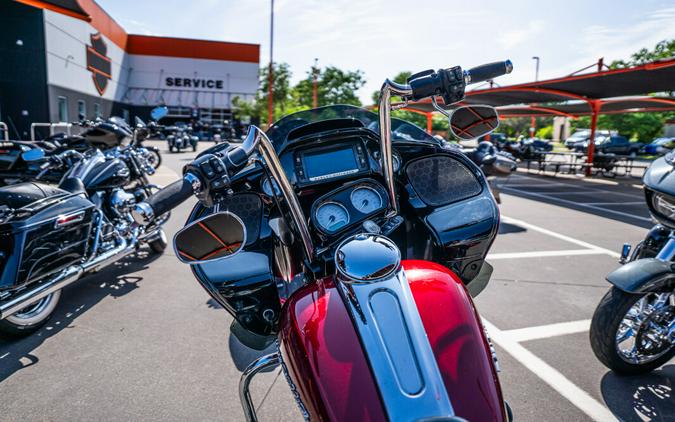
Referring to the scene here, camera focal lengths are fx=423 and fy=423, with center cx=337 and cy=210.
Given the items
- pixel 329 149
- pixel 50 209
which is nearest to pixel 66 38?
pixel 50 209

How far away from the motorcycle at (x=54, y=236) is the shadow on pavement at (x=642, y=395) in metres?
2.68

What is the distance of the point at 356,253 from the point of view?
3.84 feet

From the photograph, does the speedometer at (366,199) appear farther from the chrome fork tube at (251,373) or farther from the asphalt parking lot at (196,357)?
the asphalt parking lot at (196,357)

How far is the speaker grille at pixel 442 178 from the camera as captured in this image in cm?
197

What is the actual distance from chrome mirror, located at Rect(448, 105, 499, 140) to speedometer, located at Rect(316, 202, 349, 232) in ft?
2.45

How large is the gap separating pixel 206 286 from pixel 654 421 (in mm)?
2364

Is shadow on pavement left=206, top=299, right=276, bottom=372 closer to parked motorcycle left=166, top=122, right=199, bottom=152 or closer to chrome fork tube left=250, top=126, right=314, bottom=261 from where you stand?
chrome fork tube left=250, top=126, right=314, bottom=261

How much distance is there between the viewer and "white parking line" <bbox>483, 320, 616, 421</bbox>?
2282 mm

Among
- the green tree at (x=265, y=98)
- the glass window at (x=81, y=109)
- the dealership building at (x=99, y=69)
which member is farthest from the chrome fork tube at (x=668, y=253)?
the green tree at (x=265, y=98)

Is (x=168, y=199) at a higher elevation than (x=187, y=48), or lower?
lower

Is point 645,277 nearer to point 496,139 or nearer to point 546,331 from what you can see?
point 546,331

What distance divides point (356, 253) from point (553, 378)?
211 cm

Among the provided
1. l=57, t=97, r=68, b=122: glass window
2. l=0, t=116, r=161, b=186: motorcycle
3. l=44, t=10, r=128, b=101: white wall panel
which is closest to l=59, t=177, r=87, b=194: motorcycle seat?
l=0, t=116, r=161, b=186: motorcycle

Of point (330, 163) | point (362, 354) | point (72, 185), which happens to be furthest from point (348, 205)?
point (72, 185)
